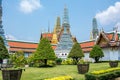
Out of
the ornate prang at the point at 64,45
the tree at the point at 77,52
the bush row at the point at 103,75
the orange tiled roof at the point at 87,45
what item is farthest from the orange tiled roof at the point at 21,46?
the bush row at the point at 103,75

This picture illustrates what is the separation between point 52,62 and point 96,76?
21409 millimetres

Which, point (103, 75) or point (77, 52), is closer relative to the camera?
point (103, 75)

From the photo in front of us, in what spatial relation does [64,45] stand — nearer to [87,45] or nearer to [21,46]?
→ [87,45]

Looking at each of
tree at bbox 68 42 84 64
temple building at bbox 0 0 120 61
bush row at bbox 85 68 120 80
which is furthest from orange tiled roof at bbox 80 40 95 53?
bush row at bbox 85 68 120 80

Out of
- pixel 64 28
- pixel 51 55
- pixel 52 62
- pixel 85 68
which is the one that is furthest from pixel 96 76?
pixel 64 28

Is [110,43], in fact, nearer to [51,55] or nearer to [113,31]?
[113,31]

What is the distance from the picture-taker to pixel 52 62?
36.3 m

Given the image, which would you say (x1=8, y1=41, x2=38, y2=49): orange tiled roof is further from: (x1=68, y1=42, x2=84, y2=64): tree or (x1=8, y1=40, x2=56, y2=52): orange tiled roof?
(x1=68, y1=42, x2=84, y2=64): tree

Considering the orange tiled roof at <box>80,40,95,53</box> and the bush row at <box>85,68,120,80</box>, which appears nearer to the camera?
the bush row at <box>85,68,120,80</box>

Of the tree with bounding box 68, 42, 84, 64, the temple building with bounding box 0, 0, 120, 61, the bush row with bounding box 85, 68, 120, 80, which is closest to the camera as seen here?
the bush row with bounding box 85, 68, 120, 80

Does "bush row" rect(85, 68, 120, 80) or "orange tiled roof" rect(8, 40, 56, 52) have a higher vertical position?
"orange tiled roof" rect(8, 40, 56, 52)

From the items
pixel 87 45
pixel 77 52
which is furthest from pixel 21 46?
pixel 77 52

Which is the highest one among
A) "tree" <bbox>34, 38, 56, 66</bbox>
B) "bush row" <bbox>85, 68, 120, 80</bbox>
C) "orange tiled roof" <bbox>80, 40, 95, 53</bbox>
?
"orange tiled roof" <bbox>80, 40, 95, 53</bbox>

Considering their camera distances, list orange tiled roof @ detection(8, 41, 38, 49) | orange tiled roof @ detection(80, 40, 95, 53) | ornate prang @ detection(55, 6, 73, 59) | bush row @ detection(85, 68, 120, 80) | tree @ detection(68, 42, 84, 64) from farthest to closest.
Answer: ornate prang @ detection(55, 6, 73, 59) < orange tiled roof @ detection(8, 41, 38, 49) < orange tiled roof @ detection(80, 40, 95, 53) < tree @ detection(68, 42, 84, 64) < bush row @ detection(85, 68, 120, 80)
